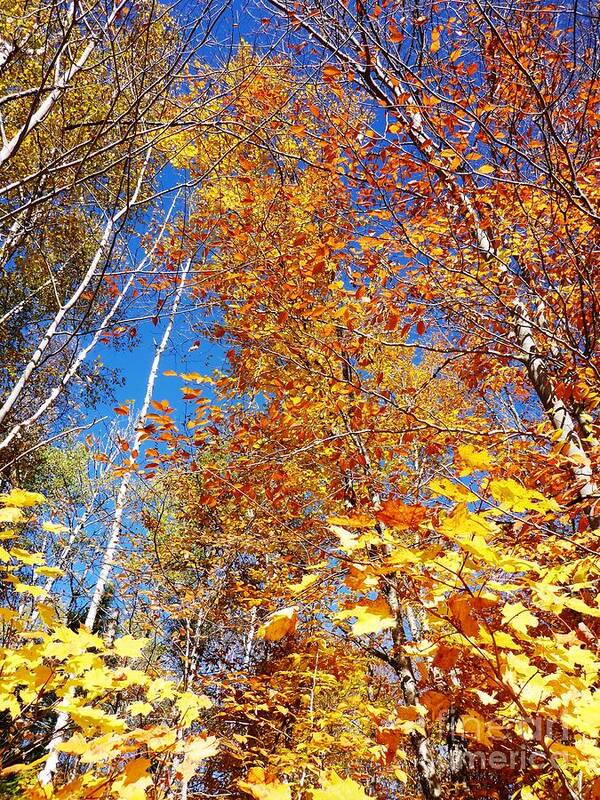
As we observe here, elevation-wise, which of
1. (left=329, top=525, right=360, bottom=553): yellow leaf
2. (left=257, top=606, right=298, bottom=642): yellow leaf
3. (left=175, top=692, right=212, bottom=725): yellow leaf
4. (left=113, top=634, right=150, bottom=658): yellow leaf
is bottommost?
(left=175, top=692, right=212, bottom=725): yellow leaf

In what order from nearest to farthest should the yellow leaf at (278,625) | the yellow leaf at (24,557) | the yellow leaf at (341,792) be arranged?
the yellow leaf at (341,792) → the yellow leaf at (278,625) → the yellow leaf at (24,557)

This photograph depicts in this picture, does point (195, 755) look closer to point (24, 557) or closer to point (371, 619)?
point (24, 557)

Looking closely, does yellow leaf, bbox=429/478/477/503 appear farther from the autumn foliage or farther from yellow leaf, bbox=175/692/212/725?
yellow leaf, bbox=175/692/212/725

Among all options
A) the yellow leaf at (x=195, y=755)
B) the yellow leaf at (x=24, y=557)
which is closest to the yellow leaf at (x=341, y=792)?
the yellow leaf at (x=195, y=755)

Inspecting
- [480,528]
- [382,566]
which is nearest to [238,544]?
[382,566]

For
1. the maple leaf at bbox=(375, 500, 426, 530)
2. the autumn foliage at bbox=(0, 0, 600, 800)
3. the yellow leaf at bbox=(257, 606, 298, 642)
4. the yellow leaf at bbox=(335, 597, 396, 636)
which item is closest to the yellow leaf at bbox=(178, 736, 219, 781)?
the autumn foliage at bbox=(0, 0, 600, 800)

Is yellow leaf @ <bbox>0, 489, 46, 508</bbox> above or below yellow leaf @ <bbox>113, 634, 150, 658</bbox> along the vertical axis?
above

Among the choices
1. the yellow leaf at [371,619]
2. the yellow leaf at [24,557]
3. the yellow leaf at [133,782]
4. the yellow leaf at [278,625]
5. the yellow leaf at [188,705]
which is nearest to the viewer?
the yellow leaf at [371,619]

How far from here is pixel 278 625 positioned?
1341 mm

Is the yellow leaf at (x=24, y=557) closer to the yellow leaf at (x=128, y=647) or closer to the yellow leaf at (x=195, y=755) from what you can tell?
the yellow leaf at (x=128, y=647)

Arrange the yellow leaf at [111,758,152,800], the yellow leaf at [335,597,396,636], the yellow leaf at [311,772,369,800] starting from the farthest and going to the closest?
the yellow leaf at [111,758,152,800] → the yellow leaf at [335,597,396,636] → the yellow leaf at [311,772,369,800]

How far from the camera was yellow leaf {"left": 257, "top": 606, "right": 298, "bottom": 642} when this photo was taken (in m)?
1.30

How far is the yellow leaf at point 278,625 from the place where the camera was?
1.30 m

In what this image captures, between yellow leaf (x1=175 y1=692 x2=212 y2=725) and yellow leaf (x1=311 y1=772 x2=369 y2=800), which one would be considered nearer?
yellow leaf (x1=311 y1=772 x2=369 y2=800)
